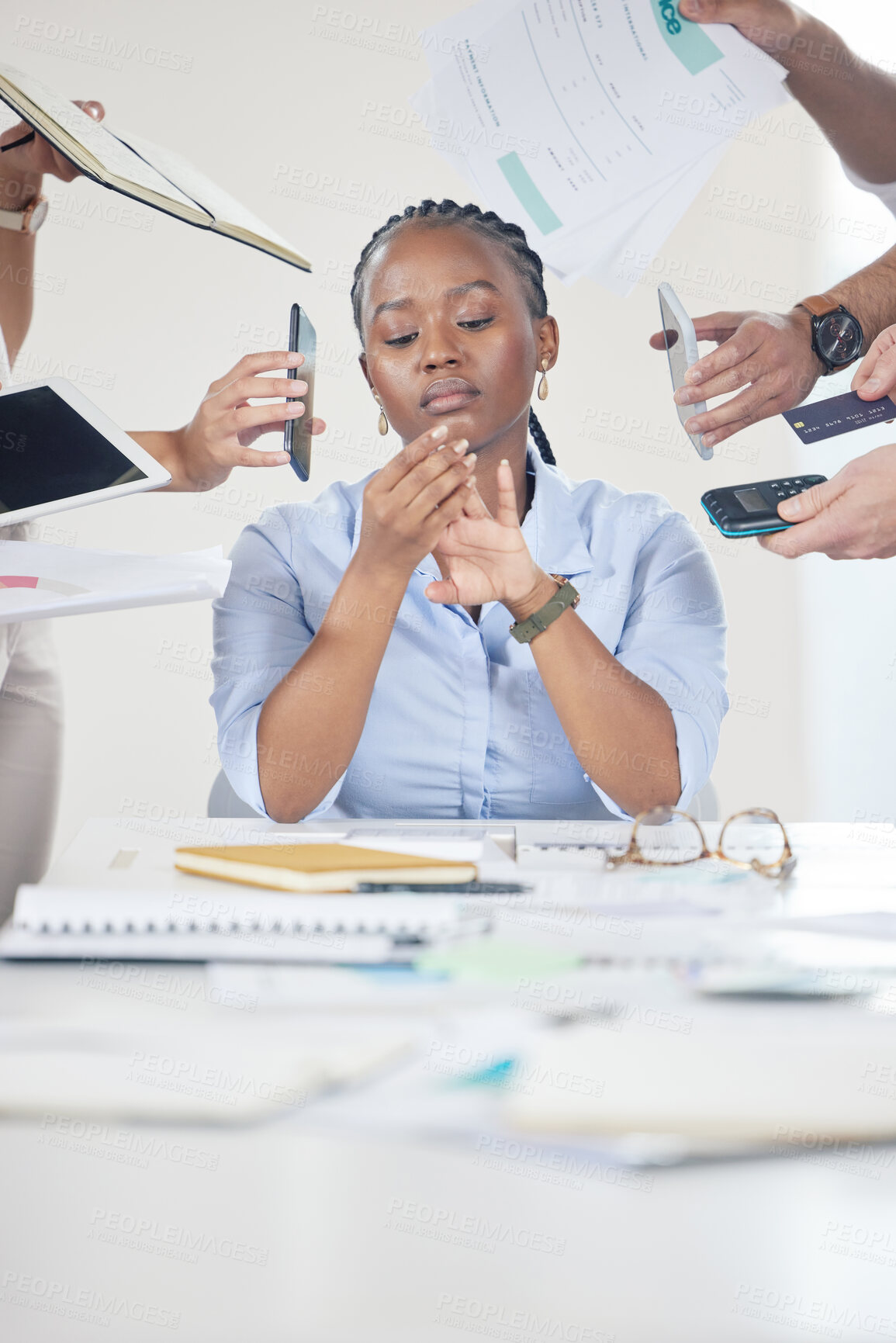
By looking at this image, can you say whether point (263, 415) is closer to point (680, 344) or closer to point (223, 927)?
point (680, 344)

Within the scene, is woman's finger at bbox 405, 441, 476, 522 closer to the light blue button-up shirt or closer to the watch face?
the light blue button-up shirt

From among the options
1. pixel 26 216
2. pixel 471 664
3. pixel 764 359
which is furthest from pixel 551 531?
pixel 26 216

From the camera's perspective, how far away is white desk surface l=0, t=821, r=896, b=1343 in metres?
0.56

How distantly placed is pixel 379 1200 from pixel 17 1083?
0.65ft

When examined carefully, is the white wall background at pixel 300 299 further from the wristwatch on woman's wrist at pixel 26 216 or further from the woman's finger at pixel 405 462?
the woman's finger at pixel 405 462

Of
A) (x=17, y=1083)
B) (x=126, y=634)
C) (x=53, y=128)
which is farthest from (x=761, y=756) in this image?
(x=17, y=1083)

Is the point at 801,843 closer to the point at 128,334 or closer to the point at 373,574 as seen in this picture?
the point at 373,574

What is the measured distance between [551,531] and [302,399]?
1.36ft

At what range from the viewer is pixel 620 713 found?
1.30m

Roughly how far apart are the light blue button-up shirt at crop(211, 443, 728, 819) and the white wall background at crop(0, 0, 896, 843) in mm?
1185

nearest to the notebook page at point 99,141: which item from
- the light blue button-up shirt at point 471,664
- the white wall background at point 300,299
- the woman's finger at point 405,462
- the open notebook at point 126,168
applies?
the open notebook at point 126,168

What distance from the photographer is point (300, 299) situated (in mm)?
2641

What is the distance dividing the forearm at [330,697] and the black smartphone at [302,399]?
0.55 ft

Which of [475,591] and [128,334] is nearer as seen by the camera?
[475,591]
